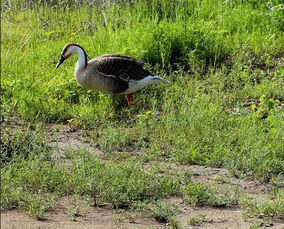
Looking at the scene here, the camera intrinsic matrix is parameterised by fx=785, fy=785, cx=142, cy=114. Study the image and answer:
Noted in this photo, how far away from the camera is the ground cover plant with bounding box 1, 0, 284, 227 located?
7.43m

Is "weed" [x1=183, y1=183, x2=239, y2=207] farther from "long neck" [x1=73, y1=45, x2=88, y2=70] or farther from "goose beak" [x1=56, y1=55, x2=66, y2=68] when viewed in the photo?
"goose beak" [x1=56, y1=55, x2=66, y2=68]

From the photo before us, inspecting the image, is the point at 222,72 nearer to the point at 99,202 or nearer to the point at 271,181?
the point at 271,181

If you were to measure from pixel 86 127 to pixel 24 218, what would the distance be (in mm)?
2856

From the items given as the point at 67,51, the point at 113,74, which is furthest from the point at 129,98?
the point at 67,51

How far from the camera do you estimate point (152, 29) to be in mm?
11305

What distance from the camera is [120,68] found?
10.3 meters

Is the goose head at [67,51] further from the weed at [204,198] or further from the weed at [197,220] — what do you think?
the weed at [197,220]

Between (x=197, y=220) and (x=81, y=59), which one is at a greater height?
(x=81, y=59)

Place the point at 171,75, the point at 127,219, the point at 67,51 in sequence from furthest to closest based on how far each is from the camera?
the point at 171,75 < the point at 67,51 < the point at 127,219

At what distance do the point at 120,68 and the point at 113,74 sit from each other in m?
0.13

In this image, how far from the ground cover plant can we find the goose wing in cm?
33

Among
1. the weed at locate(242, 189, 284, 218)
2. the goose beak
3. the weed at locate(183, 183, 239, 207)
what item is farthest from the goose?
the weed at locate(242, 189, 284, 218)

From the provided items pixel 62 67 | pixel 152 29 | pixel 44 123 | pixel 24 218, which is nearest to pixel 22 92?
pixel 44 123

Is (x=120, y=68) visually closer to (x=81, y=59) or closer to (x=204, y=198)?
(x=81, y=59)
